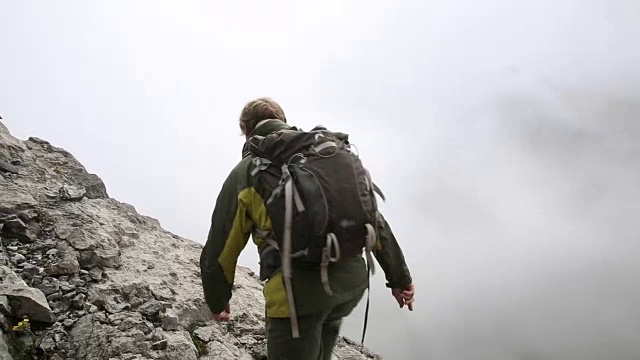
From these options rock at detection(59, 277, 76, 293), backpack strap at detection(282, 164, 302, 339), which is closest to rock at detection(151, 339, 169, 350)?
rock at detection(59, 277, 76, 293)

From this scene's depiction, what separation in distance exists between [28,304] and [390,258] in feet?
12.6

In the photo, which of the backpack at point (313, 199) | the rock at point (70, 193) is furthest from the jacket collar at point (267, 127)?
the rock at point (70, 193)

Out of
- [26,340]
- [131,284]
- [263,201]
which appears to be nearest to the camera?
[263,201]

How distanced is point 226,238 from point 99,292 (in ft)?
9.97

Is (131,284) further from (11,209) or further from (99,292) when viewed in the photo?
(11,209)

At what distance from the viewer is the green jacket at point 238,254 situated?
418cm

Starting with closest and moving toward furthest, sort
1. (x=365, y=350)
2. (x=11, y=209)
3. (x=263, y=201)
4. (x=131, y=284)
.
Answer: (x=263, y=201) < (x=131, y=284) < (x=11, y=209) < (x=365, y=350)

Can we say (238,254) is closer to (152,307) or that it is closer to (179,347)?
(179,347)

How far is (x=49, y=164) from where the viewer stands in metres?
9.65

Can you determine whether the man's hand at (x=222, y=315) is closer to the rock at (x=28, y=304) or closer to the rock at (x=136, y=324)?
the rock at (x=136, y=324)

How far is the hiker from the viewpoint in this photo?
4.05 meters

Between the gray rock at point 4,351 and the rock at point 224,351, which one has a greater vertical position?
the rock at point 224,351

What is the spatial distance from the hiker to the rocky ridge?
2.10m

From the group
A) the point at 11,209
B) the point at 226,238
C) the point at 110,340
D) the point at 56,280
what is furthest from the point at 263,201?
the point at 11,209
